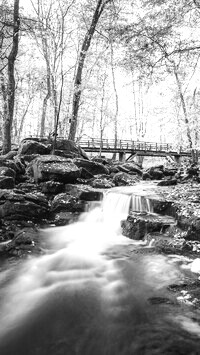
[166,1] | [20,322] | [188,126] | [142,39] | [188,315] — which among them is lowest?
[20,322]

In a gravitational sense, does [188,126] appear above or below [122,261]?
above

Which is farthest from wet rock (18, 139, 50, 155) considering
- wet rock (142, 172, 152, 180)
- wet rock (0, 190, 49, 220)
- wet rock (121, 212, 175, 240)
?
wet rock (121, 212, 175, 240)

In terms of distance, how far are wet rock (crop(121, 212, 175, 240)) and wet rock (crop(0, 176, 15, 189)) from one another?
4822mm

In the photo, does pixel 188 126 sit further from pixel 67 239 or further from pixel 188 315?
pixel 188 315

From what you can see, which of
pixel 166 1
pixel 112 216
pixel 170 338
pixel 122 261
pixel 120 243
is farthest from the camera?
pixel 112 216

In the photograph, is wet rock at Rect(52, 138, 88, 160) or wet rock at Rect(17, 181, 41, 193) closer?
wet rock at Rect(17, 181, 41, 193)

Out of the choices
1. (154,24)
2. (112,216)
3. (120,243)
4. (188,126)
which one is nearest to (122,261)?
(120,243)

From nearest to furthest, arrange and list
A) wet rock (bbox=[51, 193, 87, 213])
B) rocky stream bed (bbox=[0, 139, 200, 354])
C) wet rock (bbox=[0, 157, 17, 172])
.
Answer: rocky stream bed (bbox=[0, 139, 200, 354]) → wet rock (bbox=[51, 193, 87, 213]) → wet rock (bbox=[0, 157, 17, 172])

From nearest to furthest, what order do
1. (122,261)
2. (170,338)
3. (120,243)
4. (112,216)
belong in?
1. (170,338)
2. (122,261)
3. (120,243)
4. (112,216)

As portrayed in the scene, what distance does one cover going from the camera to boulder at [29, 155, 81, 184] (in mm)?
10656

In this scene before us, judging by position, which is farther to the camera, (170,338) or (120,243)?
(120,243)

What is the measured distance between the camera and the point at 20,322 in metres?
3.72

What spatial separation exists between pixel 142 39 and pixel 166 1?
125 centimetres

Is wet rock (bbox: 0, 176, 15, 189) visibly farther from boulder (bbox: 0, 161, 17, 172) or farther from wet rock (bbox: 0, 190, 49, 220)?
boulder (bbox: 0, 161, 17, 172)
